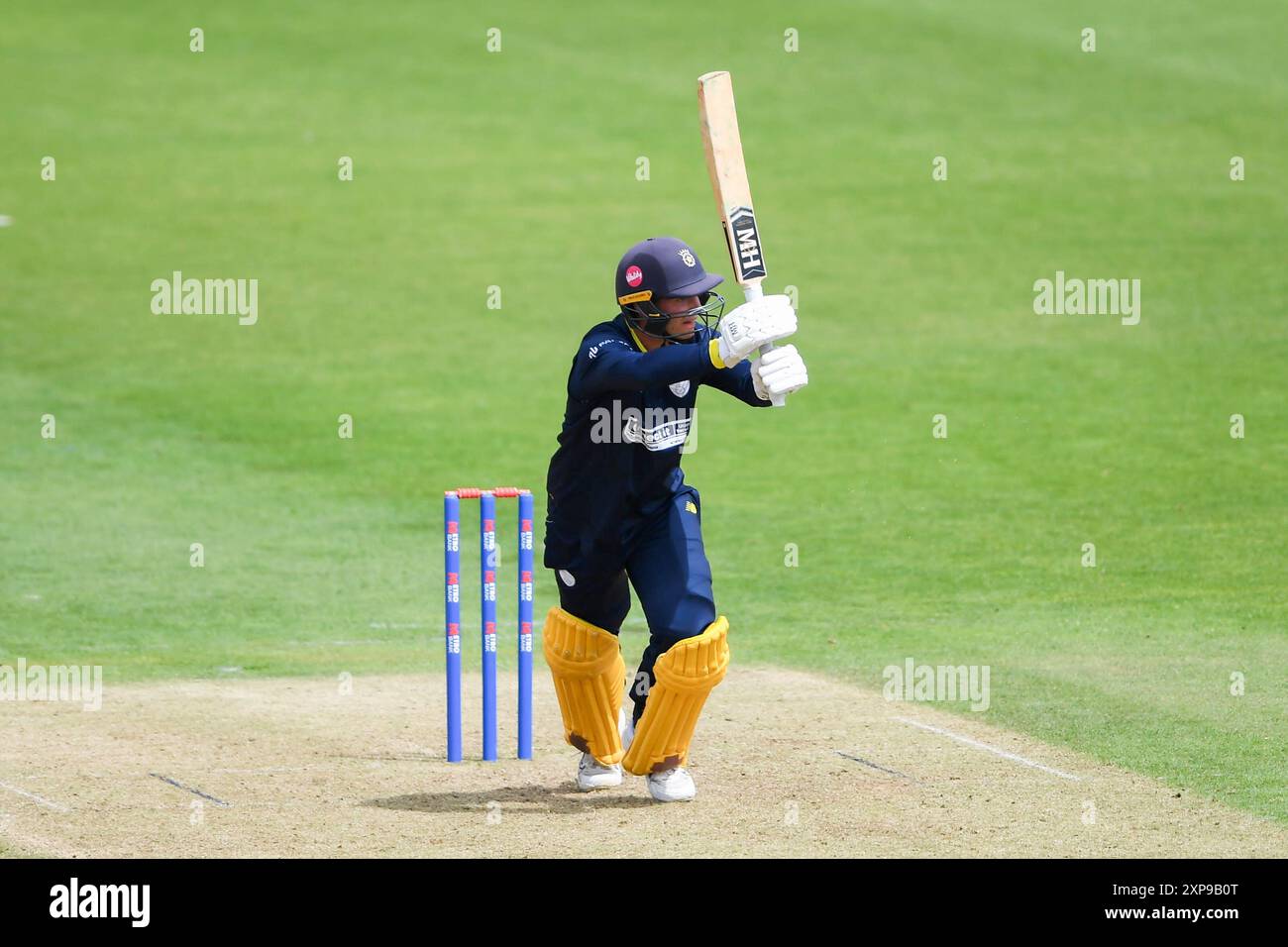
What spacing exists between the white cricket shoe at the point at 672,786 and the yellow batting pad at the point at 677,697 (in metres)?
0.04

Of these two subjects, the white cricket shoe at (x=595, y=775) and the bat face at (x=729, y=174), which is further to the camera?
the white cricket shoe at (x=595, y=775)

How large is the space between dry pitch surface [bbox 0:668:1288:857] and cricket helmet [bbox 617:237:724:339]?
1.97 metres

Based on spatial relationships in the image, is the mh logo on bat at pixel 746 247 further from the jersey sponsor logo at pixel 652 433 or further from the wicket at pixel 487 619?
the wicket at pixel 487 619

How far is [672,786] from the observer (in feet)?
25.2

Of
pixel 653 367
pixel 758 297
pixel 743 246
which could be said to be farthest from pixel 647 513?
pixel 743 246

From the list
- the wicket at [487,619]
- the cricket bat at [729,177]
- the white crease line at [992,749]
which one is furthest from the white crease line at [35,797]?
the white crease line at [992,749]

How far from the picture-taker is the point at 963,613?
11.9 meters

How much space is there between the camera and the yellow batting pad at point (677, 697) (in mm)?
7480

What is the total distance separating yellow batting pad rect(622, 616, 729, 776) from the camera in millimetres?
7480

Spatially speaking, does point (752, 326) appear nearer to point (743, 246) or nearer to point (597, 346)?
point (743, 246)

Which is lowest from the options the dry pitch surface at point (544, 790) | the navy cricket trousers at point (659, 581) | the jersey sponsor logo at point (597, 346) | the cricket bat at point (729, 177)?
the dry pitch surface at point (544, 790)

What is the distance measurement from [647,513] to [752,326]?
106 centimetres

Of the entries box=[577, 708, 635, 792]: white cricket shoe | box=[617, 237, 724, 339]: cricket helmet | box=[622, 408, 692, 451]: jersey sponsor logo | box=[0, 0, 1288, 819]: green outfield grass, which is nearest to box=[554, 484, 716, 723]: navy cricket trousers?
box=[622, 408, 692, 451]: jersey sponsor logo

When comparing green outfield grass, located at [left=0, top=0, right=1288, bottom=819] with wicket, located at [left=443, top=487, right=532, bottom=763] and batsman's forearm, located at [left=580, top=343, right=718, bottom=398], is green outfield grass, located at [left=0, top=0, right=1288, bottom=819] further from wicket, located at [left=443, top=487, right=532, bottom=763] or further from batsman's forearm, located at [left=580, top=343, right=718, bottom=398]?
batsman's forearm, located at [left=580, top=343, right=718, bottom=398]
